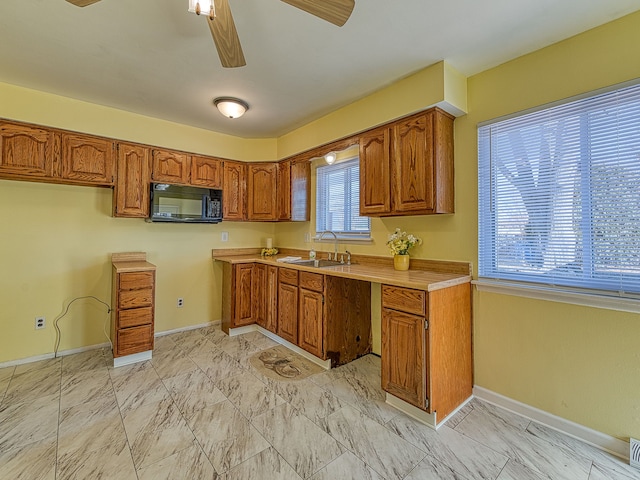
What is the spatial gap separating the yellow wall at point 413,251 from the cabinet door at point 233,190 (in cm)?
20

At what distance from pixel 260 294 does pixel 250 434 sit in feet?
6.27

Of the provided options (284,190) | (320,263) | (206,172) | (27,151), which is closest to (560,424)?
(320,263)

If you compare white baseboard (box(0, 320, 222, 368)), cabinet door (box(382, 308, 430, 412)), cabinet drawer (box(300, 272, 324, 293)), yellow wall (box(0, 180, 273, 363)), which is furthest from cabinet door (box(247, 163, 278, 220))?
cabinet door (box(382, 308, 430, 412))

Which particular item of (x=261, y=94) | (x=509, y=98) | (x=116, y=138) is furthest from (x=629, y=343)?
(x=116, y=138)

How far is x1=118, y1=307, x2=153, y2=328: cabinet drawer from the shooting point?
9.14ft

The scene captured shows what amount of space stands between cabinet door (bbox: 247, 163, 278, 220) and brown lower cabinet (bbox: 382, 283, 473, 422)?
234 centimetres

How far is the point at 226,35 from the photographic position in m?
1.58

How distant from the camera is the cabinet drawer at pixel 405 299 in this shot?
1944 mm

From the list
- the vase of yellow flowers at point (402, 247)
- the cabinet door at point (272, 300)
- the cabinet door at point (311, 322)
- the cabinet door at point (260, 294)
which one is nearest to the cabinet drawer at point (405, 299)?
the vase of yellow flowers at point (402, 247)

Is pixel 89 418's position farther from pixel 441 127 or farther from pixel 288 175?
pixel 441 127

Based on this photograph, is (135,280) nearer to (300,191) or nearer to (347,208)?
→ (300,191)

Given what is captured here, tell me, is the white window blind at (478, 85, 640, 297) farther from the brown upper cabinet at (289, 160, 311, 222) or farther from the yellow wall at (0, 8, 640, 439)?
the brown upper cabinet at (289, 160, 311, 222)

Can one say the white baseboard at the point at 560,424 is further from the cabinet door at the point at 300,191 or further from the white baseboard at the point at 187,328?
the white baseboard at the point at 187,328

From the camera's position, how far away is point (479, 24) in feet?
5.96
